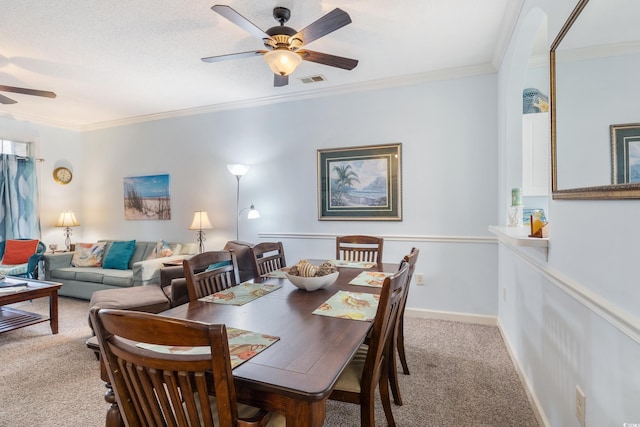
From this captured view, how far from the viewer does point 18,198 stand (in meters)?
4.69

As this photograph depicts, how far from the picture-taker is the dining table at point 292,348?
88cm

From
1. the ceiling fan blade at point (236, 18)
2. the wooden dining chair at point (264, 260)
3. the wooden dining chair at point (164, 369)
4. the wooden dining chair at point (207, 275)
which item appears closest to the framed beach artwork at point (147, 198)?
the wooden dining chair at point (264, 260)

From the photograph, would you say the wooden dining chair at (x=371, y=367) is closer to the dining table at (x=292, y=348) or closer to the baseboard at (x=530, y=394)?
the dining table at (x=292, y=348)

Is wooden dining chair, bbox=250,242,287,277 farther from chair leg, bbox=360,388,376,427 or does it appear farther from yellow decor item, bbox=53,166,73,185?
yellow decor item, bbox=53,166,73,185

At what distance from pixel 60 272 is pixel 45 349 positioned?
73.9 inches

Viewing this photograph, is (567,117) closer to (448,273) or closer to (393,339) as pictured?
(393,339)

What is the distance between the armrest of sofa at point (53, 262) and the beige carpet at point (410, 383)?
1393 mm

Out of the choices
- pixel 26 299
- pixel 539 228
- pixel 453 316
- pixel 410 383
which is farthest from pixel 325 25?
pixel 26 299

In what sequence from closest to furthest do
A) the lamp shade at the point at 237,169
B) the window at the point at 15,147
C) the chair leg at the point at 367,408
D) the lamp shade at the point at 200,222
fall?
the chair leg at the point at 367,408, the lamp shade at the point at 237,169, the lamp shade at the point at 200,222, the window at the point at 15,147

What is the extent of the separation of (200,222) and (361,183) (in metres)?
2.19

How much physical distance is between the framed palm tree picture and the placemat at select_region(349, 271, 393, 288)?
57.6 inches

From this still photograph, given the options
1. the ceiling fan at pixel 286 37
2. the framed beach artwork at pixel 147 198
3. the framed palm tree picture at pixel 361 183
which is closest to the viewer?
the ceiling fan at pixel 286 37

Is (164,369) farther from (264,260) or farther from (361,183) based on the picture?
(361,183)

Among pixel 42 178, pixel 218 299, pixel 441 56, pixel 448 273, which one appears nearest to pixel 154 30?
pixel 218 299
